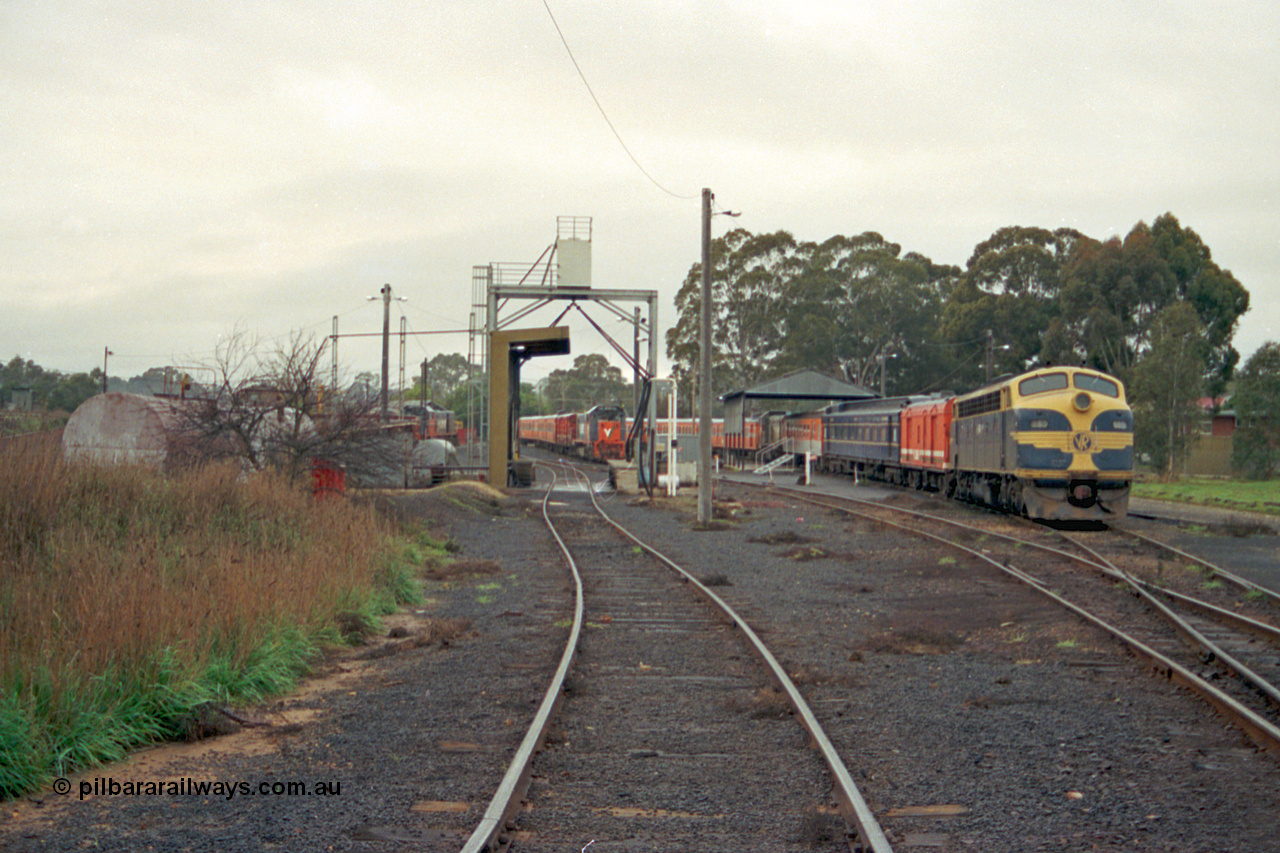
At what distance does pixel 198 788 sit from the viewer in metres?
5.93

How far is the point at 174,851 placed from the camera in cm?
489

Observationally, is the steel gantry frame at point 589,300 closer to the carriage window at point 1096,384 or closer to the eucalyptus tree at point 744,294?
the carriage window at point 1096,384

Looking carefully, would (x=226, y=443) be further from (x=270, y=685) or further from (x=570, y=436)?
(x=570, y=436)

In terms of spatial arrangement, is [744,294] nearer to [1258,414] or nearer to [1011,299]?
[1011,299]

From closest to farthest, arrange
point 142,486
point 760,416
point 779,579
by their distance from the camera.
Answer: point 142,486, point 779,579, point 760,416

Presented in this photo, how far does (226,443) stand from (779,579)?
11.0 metres

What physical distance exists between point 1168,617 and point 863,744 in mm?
6124

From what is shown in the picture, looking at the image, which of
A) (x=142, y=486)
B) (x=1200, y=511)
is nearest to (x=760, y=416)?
(x=1200, y=511)

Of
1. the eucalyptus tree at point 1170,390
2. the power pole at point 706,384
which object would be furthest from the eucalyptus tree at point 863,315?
the power pole at point 706,384

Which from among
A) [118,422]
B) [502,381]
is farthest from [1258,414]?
[118,422]

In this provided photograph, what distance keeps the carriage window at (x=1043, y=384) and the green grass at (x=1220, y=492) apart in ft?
30.1

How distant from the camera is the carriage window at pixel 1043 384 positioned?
22.4 meters

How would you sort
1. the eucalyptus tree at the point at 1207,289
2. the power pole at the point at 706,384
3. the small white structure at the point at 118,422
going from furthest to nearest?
1. the eucalyptus tree at the point at 1207,289
2. the power pole at the point at 706,384
3. the small white structure at the point at 118,422

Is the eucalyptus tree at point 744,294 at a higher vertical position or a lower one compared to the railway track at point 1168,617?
higher
